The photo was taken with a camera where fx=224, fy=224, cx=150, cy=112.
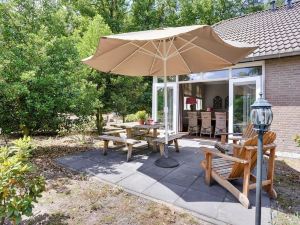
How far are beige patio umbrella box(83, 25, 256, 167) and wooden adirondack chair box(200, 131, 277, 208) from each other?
49.4 inches

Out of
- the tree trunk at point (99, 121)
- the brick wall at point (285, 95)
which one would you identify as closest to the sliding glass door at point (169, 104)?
→ the tree trunk at point (99, 121)

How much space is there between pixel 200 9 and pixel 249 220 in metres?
18.1

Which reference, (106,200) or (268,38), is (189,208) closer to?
(106,200)

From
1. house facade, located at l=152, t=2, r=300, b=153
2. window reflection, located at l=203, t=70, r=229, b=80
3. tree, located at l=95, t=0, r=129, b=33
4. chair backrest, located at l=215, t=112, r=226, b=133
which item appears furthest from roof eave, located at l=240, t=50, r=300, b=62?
tree, located at l=95, t=0, r=129, b=33

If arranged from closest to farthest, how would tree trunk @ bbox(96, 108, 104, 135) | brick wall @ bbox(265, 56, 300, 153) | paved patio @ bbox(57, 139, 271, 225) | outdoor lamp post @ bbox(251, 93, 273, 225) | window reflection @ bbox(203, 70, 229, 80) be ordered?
outdoor lamp post @ bbox(251, 93, 273, 225) < paved patio @ bbox(57, 139, 271, 225) < brick wall @ bbox(265, 56, 300, 153) < window reflection @ bbox(203, 70, 229, 80) < tree trunk @ bbox(96, 108, 104, 135)

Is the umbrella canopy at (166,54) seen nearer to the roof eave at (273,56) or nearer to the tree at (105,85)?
the roof eave at (273,56)

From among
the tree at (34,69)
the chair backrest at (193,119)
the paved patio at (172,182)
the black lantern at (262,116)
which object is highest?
the tree at (34,69)

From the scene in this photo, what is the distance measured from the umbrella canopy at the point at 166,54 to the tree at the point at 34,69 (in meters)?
1.40

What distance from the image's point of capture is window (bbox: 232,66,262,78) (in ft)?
23.5

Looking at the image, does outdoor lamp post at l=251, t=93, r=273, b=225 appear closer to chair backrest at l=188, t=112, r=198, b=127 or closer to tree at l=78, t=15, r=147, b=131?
chair backrest at l=188, t=112, r=198, b=127

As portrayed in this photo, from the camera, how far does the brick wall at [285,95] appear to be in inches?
253

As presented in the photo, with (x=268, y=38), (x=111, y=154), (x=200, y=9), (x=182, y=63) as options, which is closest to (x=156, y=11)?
(x=200, y=9)

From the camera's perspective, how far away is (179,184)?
13.0 ft

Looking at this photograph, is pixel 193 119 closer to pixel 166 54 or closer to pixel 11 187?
pixel 166 54
